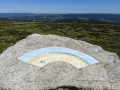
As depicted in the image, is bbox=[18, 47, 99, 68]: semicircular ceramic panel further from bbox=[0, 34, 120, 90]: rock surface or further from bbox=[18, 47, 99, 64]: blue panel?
bbox=[0, 34, 120, 90]: rock surface

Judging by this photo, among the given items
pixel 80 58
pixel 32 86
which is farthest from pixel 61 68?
pixel 80 58

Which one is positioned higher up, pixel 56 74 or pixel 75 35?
pixel 75 35

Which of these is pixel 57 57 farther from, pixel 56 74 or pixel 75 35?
pixel 75 35

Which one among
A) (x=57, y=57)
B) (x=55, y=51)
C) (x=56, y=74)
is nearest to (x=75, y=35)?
(x=55, y=51)

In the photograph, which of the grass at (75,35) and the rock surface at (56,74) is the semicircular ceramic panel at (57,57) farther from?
the grass at (75,35)

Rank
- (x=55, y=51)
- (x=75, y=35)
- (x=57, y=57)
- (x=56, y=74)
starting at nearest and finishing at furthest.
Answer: (x=56, y=74) < (x=57, y=57) < (x=55, y=51) < (x=75, y=35)

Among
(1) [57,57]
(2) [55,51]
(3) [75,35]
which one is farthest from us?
(3) [75,35]

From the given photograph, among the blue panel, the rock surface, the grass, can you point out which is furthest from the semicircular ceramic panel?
the grass

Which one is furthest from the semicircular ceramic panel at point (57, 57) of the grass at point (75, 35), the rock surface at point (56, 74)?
the grass at point (75, 35)

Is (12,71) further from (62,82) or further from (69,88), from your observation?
(69,88)
